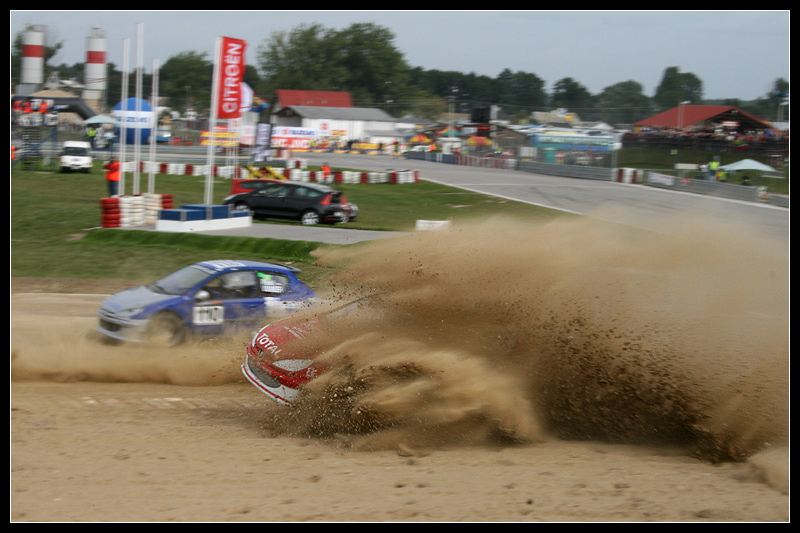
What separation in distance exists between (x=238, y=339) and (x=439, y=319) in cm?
329

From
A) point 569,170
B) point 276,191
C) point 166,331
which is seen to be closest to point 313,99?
point 569,170

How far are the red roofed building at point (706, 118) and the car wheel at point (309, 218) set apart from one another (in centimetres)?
2949

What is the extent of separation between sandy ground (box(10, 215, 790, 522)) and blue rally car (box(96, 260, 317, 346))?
3.01 ft

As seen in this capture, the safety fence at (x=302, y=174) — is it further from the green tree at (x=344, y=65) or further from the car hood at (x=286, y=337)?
the green tree at (x=344, y=65)

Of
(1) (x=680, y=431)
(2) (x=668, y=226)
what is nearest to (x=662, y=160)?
(2) (x=668, y=226)

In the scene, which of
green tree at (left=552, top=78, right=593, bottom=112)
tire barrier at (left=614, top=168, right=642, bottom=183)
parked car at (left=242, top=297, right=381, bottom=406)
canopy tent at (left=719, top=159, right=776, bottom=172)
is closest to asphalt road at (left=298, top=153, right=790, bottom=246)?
tire barrier at (left=614, top=168, right=642, bottom=183)

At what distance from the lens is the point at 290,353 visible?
265 inches

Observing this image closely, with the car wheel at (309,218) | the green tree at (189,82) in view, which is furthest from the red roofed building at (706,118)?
the green tree at (189,82)

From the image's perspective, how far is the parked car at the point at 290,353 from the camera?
21.5ft

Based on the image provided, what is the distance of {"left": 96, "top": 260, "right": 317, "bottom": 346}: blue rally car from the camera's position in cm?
869

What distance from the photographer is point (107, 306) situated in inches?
354

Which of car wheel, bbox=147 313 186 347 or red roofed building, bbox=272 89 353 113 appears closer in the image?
car wheel, bbox=147 313 186 347

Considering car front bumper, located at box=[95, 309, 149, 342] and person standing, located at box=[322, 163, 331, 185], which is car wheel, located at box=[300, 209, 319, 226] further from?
car front bumper, located at box=[95, 309, 149, 342]
